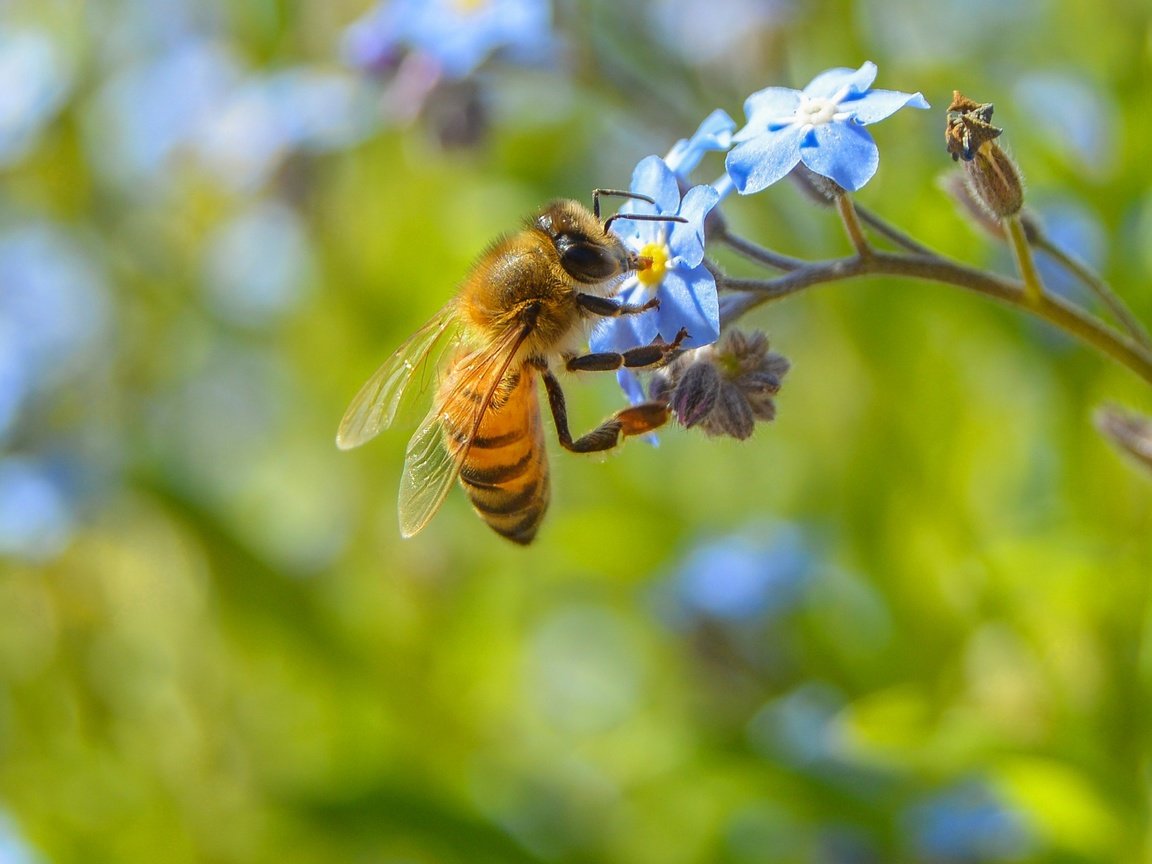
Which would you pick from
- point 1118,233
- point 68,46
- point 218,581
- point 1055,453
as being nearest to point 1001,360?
point 1055,453

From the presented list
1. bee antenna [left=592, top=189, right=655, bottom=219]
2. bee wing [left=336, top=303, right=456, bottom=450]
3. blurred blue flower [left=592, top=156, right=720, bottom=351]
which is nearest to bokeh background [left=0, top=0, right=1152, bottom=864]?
bee wing [left=336, top=303, right=456, bottom=450]

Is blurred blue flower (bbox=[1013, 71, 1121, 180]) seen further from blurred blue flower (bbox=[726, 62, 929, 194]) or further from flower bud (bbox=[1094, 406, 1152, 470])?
blurred blue flower (bbox=[726, 62, 929, 194])

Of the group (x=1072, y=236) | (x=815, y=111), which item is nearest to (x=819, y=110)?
(x=815, y=111)

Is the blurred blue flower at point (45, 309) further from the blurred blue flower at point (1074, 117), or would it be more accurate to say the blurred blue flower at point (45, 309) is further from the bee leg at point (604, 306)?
the blurred blue flower at point (1074, 117)

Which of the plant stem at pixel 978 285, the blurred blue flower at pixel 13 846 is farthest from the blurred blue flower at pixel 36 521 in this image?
the plant stem at pixel 978 285

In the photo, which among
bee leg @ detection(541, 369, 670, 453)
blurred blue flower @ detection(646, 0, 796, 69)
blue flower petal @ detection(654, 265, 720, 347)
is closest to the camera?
→ blue flower petal @ detection(654, 265, 720, 347)
